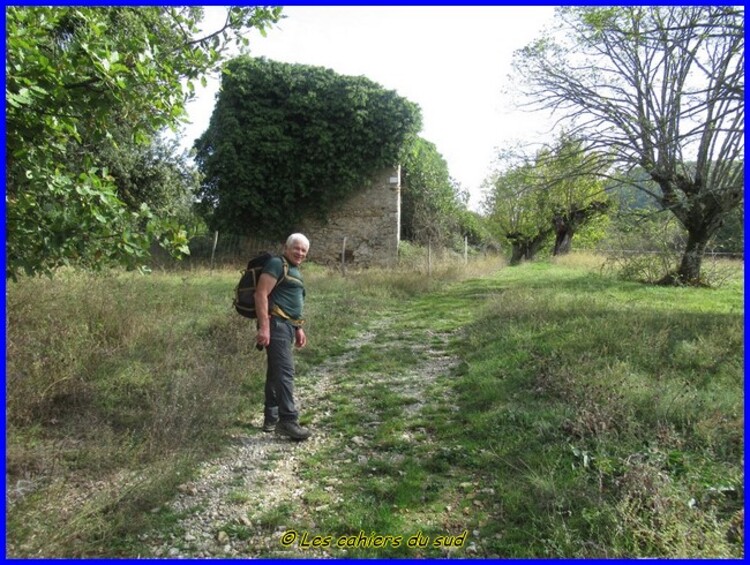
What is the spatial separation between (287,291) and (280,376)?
81cm

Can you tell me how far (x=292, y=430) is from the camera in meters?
4.39

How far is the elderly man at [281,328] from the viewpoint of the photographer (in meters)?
4.42

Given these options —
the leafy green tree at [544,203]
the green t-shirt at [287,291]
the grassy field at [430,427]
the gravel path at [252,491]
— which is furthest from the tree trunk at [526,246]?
the green t-shirt at [287,291]

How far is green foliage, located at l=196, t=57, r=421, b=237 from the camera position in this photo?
66.4 ft

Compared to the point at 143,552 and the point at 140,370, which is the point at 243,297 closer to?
the point at 140,370

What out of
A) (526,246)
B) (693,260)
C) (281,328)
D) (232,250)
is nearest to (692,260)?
(693,260)

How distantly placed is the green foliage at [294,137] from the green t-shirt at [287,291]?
645 inches

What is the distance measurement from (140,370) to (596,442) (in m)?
4.43

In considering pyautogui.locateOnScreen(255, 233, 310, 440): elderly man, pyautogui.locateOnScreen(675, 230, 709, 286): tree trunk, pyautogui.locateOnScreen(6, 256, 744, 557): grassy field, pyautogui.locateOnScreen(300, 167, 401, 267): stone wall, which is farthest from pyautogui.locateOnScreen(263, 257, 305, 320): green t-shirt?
pyautogui.locateOnScreen(300, 167, 401, 267): stone wall

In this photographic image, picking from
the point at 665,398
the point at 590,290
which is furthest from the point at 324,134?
the point at 665,398

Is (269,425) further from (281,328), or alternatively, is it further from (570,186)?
(570,186)

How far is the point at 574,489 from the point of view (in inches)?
124

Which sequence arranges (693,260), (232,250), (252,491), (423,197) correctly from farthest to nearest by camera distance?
1. (423,197)
2. (232,250)
3. (693,260)
4. (252,491)

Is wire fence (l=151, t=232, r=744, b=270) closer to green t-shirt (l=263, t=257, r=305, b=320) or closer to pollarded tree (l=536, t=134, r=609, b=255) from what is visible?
pollarded tree (l=536, t=134, r=609, b=255)
